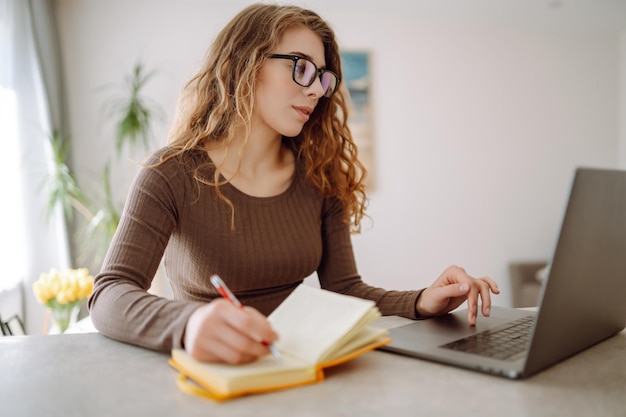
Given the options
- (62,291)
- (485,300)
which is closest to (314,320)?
(485,300)

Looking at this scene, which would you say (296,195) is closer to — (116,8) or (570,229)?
(570,229)

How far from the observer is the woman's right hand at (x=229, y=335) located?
0.73 metres

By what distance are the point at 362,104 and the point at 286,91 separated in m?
3.02

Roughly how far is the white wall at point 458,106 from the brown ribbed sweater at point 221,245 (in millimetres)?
2647

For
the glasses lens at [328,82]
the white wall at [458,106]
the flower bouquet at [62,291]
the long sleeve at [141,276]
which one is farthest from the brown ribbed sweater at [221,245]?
the white wall at [458,106]

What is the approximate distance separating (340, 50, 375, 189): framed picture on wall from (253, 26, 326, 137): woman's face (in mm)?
2904

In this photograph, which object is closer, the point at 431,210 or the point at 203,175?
the point at 203,175

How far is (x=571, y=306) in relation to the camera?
2.56 feet

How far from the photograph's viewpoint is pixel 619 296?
3.10 ft

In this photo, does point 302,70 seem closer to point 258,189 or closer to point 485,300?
point 258,189

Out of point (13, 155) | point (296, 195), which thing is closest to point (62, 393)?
point (296, 195)

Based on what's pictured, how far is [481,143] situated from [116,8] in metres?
2.90

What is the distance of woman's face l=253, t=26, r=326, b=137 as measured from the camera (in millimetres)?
1384

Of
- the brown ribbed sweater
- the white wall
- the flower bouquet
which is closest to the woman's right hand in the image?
the brown ribbed sweater
